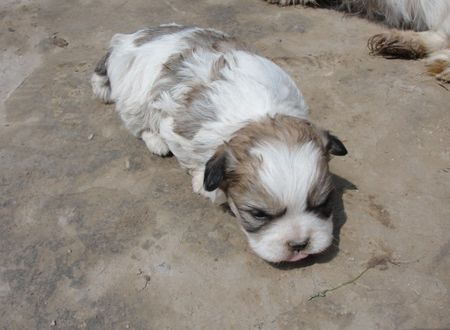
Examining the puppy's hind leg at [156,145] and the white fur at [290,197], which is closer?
the white fur at [290,197]

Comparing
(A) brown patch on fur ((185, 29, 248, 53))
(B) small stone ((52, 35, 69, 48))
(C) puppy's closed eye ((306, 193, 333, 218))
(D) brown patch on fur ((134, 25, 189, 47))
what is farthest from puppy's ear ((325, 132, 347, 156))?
(B) small stone ((52, 35, 69, 48))

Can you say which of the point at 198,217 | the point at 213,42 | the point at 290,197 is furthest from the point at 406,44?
the point at 290,197

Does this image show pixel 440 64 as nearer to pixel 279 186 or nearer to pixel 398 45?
pixel 398 45

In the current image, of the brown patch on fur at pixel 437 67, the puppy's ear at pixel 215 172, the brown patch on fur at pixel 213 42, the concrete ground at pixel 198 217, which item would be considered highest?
the brown patch on fur at pixel 213 42

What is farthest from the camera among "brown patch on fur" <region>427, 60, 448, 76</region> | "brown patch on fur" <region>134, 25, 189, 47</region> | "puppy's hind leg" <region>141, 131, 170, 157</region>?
"brown patch on fur" <region>427, 60, 448, 76</region>

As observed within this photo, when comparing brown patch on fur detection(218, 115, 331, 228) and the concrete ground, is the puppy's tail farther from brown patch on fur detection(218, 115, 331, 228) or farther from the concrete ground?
brown patch on fur detection(218, 115, 331, 228)

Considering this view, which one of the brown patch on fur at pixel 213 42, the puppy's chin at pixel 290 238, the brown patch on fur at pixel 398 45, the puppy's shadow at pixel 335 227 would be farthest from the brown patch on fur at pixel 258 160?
the brown patch on fur at pixel 398 45

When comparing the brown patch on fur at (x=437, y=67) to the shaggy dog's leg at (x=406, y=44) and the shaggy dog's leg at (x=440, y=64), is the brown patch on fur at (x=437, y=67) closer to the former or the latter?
the shaggy dog's leg at (x=440, y=64)
